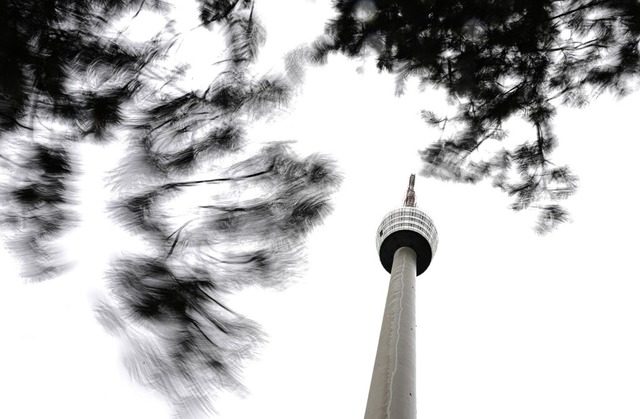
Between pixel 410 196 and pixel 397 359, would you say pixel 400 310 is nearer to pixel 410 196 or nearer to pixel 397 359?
pixel 397 359

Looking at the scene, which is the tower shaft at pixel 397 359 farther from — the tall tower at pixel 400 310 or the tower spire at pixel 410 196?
the tower spire at pixel 410 196

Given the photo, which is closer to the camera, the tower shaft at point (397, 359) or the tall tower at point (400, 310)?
the tower shaft at point (397, 359)

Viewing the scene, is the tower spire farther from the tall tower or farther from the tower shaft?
the tower shaft

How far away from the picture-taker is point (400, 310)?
2375cm

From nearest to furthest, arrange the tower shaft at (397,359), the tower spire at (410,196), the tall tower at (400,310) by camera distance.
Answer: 1. the tower shaft at (397,359)
2. the tall tower at (400,310)
3. the tower spire at (410,196)

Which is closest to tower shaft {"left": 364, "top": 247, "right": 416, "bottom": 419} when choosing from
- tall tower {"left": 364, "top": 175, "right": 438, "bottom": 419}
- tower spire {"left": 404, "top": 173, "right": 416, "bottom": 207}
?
tall tower {"left": 364, "top": 175, "right": 438, "bottom": 419}

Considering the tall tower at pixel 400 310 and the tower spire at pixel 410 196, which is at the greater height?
the tower spire at pixel 410 196

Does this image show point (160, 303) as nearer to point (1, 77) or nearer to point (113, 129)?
point (113, 129)

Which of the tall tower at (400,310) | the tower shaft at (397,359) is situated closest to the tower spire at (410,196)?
the tall tower at (400,310)

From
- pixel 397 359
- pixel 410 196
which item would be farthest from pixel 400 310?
pixel 410 196

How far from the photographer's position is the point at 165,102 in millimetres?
5543

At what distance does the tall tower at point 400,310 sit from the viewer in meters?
18.0

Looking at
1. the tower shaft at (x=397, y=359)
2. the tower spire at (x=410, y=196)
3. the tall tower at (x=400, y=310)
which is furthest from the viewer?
the tower spire at (x=410, y=196)

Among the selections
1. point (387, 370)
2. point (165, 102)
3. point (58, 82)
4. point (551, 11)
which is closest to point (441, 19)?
point (551, 11)
